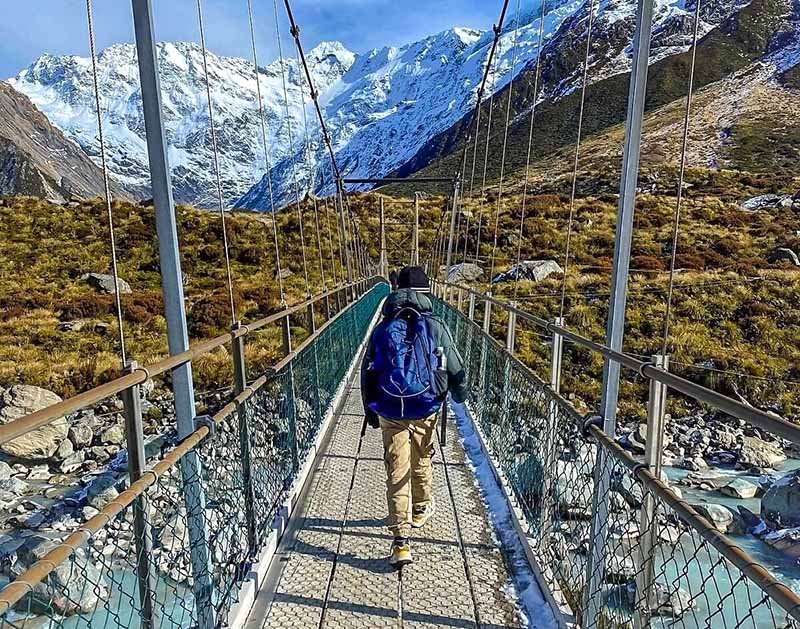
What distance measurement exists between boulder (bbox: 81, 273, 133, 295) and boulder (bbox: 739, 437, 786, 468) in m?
13.7

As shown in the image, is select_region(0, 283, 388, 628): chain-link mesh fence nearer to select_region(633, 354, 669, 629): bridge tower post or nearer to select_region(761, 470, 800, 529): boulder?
select_region(633, 354, 669, 629): bridge tower post

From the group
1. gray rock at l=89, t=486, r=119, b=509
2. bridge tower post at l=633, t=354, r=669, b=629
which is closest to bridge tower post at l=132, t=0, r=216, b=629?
bridge tower post at l=633, t=354, r=669, b=629

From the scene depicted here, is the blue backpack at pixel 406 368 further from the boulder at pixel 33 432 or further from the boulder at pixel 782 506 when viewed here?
the boulder at pixel 33 432

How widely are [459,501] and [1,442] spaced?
2.55 m

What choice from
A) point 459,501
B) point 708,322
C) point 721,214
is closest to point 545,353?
point 708,322

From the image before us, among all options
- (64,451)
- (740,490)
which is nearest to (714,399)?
(740,490)

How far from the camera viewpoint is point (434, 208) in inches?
Answer: 1337

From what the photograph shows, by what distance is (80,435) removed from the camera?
323 inches

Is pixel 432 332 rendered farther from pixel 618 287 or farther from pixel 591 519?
pixel 591 519

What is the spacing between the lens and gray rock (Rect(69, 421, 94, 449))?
814 centimetres

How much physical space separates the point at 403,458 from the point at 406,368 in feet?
1.35

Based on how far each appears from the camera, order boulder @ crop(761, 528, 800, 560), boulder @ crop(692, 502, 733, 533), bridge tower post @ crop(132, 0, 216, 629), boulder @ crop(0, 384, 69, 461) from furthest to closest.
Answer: boulder @ crop(0, 384, 69, 461)
boulder @ crop(692, 502, 733, 533)
boulder @ crop(761, 528, 800, 560)
bridge tower post @ crop(132, 0, 216, 629)

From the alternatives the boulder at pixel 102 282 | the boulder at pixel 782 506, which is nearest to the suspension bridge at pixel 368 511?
the boulder at pixel 782 506

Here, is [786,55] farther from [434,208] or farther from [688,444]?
[688,444]
